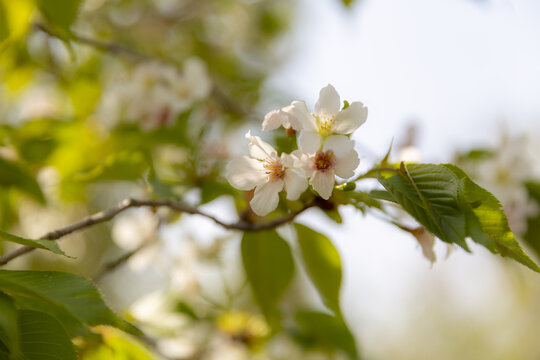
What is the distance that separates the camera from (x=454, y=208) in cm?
48

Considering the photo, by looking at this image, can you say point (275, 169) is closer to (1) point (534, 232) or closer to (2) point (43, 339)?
(2) point (43, 339)

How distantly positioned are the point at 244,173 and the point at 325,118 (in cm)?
12

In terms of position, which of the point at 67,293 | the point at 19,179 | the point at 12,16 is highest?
the point at 12,16

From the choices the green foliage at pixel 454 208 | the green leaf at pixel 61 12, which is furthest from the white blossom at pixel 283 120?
the green leaf at pixel 61 12

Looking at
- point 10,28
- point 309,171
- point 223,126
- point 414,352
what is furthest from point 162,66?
point 414,352

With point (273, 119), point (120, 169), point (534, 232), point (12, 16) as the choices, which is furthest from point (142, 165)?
point (534, 232)

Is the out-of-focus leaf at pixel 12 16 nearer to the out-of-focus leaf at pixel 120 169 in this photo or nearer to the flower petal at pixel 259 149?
the out-of-focus leaf at pixel 120 169

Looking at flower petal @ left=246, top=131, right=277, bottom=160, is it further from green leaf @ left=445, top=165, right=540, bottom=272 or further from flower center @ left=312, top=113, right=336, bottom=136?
green leaf @ left=445, top=165, right=540, bottom=272

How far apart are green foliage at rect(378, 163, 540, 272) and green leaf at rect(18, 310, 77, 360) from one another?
1.11 feet

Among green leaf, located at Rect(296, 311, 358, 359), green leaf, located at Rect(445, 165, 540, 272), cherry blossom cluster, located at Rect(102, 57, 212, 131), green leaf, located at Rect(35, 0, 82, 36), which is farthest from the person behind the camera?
cherry blossom cluster, located at Rect(102, 57, 212, 131)

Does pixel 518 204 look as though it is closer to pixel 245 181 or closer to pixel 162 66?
pixel 245 181

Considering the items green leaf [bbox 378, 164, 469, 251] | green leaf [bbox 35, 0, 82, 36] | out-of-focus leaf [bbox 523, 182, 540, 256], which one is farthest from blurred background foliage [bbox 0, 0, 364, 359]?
out-of-focus leaf [bbox 523, 182, 540, 256]

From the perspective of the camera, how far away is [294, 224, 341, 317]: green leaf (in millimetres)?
732

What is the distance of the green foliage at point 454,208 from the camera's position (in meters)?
0.47
